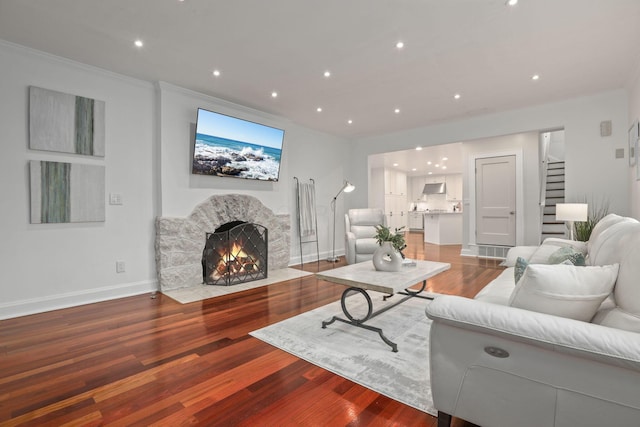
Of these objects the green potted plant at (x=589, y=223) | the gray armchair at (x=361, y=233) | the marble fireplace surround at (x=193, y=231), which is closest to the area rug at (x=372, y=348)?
the marble fireplace surround at (x=193, y=231)

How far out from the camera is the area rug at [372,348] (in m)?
1.88

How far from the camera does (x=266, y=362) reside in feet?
7.16

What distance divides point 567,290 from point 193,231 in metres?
4.00

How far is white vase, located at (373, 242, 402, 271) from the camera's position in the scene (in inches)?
115

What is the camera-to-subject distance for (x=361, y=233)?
5.73 meters

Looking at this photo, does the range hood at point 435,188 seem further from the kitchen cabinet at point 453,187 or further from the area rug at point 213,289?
the area rug at point 213,289

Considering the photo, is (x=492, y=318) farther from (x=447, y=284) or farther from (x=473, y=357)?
(x=447, y=284)

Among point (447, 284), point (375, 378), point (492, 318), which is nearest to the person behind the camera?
point (492, 318)

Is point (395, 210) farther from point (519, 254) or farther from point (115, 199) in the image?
point (115, 199)

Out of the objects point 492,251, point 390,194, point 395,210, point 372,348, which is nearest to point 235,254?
point 372,348

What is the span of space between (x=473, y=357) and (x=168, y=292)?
3639mm

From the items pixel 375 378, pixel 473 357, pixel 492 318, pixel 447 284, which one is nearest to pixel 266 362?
pixel 375 378

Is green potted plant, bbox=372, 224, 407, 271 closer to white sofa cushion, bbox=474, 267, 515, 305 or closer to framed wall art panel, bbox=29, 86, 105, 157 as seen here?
white sofa cushion, bbox=474, 267, 515, 305

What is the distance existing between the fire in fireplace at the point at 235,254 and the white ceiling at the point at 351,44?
6.34 ft
